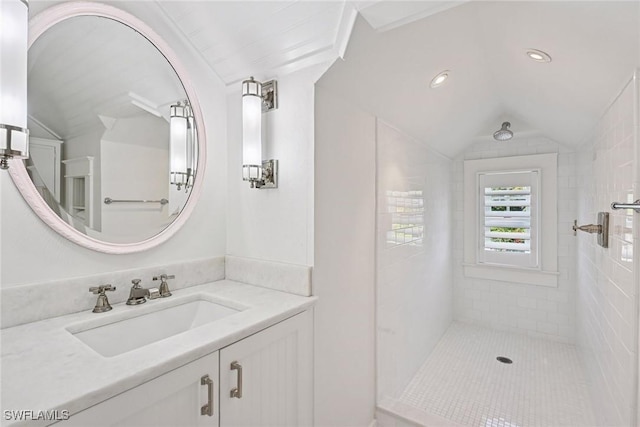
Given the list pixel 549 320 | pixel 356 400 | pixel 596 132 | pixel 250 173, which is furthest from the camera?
pixel 549 320

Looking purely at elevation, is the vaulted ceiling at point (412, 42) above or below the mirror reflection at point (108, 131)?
above

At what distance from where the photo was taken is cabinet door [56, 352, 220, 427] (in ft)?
2.38

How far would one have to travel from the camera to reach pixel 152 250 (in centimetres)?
144

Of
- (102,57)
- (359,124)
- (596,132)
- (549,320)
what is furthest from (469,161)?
(102,57)

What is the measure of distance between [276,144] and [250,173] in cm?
22

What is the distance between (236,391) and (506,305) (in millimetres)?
3416

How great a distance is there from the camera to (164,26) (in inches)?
59.0

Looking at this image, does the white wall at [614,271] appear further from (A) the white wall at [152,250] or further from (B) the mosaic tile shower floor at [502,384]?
(A) the white wall at [152,250]

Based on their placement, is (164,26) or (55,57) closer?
(55,57)

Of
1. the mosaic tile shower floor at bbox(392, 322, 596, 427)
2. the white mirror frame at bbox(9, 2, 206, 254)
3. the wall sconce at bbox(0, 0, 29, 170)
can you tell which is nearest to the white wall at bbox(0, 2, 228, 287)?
the white mirror frame at bbox(9, 2, 206, 254)

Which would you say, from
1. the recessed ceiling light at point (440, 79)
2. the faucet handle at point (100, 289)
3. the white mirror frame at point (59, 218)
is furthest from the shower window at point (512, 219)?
the faucet handle at point (100, 289)

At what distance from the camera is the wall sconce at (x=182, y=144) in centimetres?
154

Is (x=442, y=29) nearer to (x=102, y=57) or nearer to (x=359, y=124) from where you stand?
(x=359, y=124)

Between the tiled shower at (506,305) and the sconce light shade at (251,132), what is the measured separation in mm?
850
